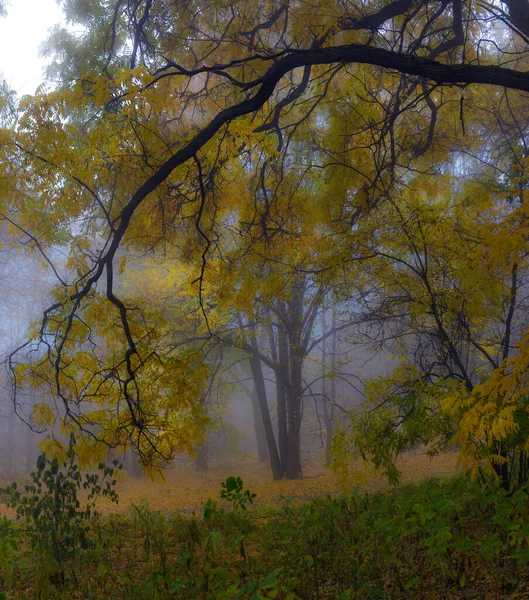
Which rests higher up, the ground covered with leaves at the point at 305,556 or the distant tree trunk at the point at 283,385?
the distant tree trunk at the point at 283,385

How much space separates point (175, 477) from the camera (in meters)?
20.9

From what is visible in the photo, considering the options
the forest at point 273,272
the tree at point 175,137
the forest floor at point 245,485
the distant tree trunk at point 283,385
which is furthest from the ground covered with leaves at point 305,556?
the distant tree trunk at point 283,385

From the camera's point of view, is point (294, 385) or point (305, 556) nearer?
point (305, 556)

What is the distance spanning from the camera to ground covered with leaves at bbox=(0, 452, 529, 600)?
9.57ft

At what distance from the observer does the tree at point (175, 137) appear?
4.00 m

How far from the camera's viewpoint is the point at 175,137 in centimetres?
676

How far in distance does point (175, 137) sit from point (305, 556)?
5.31 m

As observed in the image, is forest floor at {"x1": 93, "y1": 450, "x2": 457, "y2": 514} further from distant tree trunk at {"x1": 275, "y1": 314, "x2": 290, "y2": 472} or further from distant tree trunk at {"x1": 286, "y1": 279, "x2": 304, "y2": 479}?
distant tree trunk at {"x1": 275, "y1": 314, "x2": 290, "y2": 472}

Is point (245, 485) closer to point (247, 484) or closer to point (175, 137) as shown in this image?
point (247, 484)

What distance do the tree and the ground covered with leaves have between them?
96cm

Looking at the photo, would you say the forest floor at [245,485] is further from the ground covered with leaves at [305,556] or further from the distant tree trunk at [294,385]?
the ground covered with leaves at [305,556]

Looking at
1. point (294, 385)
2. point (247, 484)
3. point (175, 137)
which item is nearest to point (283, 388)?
point (294, 385)

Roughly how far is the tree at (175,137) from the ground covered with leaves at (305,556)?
0.96 metres

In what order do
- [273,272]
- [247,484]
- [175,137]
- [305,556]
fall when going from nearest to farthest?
[305,556], [175,137], [273,272], [247,484]
